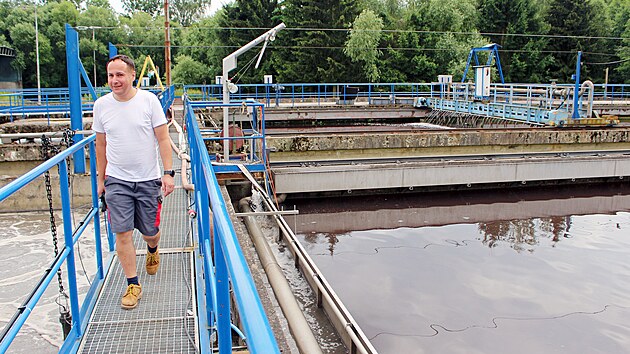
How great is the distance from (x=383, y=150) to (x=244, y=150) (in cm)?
389

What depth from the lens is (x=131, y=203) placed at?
134 inches

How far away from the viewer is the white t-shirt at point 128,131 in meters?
3.32

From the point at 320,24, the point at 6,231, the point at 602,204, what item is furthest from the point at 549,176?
the point at 320,24

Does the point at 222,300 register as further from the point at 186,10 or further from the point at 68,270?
the point at 186,10

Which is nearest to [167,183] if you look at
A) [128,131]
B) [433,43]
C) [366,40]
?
[128,131]

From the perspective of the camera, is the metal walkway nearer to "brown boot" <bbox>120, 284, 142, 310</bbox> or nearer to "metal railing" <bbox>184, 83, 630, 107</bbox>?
"brown boot" <bbox>120, 284, 142, 310</bbox>

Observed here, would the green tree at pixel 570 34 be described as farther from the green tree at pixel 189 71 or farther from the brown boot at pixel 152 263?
the brown boot at pixel 152 263

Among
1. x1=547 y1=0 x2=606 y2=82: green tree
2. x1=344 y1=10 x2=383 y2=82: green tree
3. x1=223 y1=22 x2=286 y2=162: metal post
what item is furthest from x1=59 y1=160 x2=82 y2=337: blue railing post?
x1=547 y1=0 x2=606 y2=82: green tree

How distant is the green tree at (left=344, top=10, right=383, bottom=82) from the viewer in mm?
35312

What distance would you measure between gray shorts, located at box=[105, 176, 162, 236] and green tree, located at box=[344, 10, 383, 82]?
33280mm

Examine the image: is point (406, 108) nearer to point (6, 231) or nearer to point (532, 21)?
point (6, 231)

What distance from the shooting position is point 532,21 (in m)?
41.0

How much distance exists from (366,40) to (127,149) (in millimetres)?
33516

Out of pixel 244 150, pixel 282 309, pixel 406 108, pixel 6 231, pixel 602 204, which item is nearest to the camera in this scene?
pixel 282 309
